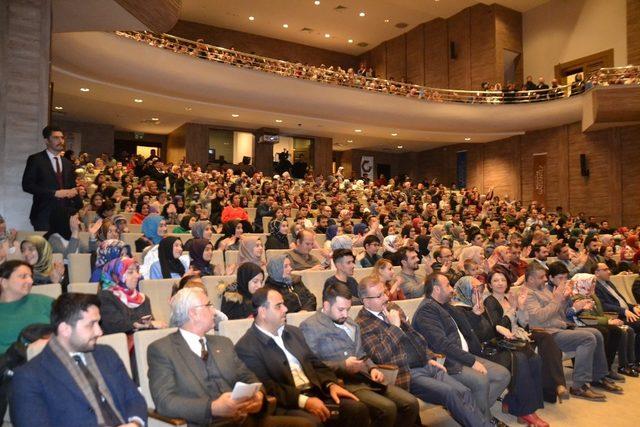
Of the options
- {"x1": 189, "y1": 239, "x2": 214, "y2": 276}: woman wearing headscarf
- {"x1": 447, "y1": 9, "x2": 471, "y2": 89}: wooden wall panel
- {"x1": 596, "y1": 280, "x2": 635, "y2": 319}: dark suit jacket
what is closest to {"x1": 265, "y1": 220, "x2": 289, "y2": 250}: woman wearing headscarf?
{"x1": 189, "y1": 239, "x2": 214, "y2": 276}: woman wearing headscarf

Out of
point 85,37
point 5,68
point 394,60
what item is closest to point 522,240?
point 5,68

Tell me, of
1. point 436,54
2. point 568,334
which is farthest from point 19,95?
point 436,54

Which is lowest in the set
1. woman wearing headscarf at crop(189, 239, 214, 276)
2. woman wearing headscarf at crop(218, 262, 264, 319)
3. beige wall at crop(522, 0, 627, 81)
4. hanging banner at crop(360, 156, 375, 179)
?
woman wearing headscarf at crop(218, 262, 264, 319)

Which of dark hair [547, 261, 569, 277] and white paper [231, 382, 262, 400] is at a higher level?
dark hair [547, 261, 569, 277]

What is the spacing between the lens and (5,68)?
582 centimetres

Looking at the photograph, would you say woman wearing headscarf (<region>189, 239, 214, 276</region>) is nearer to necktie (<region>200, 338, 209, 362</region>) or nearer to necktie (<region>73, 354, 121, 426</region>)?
necktie (<region>200, 338, 209, 362</region>)

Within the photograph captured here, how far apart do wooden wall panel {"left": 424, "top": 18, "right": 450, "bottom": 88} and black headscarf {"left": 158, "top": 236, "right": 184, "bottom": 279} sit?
49.4 feet

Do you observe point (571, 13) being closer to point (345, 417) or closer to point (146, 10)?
point (146, 10)

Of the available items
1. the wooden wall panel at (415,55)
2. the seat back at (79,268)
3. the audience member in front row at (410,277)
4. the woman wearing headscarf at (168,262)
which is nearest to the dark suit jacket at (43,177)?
the seat back at (79,268)

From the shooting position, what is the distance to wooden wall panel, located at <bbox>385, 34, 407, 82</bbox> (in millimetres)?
18984

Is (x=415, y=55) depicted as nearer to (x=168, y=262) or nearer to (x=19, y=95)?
(x=19, y=95)

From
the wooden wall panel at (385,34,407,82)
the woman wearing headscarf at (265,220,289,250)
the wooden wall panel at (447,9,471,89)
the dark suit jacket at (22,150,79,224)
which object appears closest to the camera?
the dark suit jacket at (22,150,79,224)

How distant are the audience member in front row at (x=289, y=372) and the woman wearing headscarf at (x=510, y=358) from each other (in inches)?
58.1

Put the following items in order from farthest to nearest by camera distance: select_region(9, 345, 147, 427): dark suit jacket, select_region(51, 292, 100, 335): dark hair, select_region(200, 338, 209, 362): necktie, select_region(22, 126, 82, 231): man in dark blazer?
1. select_region(22, 126, 82, 231): man in dark blazer
2. select_region(200, 338, 209, 362): necktie
3. select_region(51, 292, 100, 335): dark hair
4. select_region(9, 345, 147, 427): dark suit jacket
